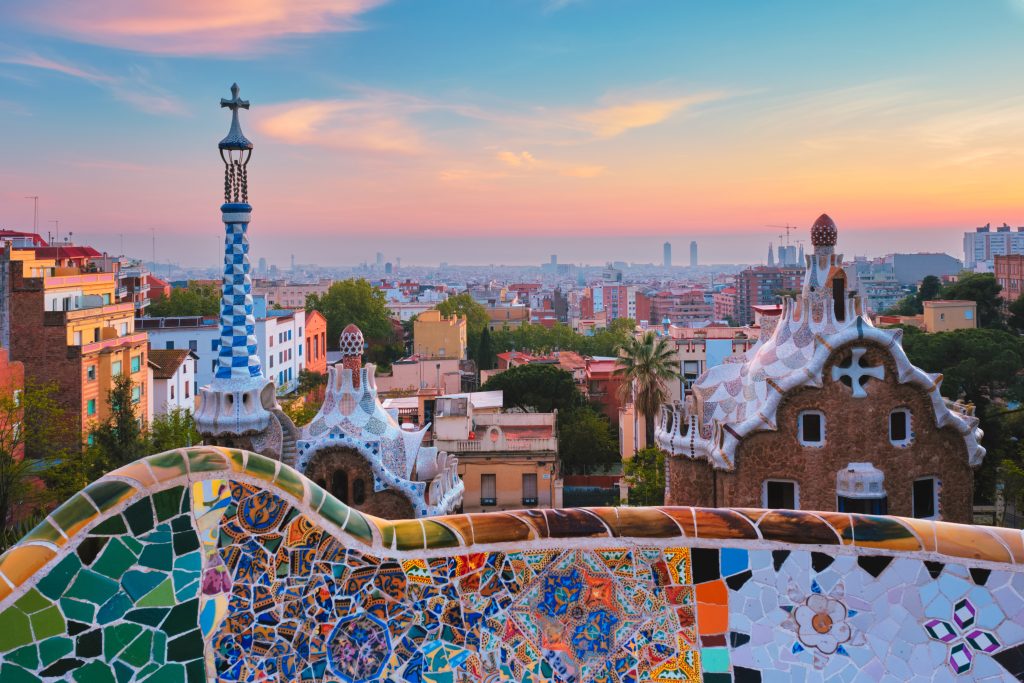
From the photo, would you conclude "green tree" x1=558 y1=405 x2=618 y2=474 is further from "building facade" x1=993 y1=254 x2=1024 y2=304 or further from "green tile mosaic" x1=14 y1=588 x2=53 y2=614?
"building facade" x1=993 y1=254 x2=1024 y2=304

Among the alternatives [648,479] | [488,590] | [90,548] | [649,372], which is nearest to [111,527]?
[90,548]

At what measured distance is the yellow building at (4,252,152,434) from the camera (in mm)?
26375

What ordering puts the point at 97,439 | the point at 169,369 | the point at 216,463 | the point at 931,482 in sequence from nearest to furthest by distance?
1. the point at 216,463
2. the point at 931,482
3. the point at 97,439
4. the point at 169,369

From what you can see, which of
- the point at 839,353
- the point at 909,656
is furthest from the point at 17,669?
the point at 839,353

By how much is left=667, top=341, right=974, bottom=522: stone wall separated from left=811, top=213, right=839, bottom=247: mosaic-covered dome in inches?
66.7

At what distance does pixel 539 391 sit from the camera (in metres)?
34.1

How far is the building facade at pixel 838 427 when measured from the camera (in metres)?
12.5

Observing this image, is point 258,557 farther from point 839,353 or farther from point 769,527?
point 839,353

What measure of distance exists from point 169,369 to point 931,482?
84.0ft

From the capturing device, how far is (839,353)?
1259 centimetres

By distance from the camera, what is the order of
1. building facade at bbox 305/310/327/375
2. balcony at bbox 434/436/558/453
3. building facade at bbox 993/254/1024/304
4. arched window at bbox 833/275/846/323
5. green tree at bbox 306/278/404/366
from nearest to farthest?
arched window at bbox 833/275/846/323 < balcony at bbox 434/436/558/453 < building facade at bbox 305/310/327/375 < building facade at bbox 993/254/1024/304 < green tree at bbox 306/278/404/366

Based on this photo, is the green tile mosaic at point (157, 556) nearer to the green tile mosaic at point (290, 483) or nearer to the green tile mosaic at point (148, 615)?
the green tile mosaic at point (148, 615)

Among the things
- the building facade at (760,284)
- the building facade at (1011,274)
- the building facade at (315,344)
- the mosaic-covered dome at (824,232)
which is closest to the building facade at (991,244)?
the building facade at (760,284)

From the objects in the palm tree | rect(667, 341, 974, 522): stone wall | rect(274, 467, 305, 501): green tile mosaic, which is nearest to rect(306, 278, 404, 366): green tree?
the palm tree
